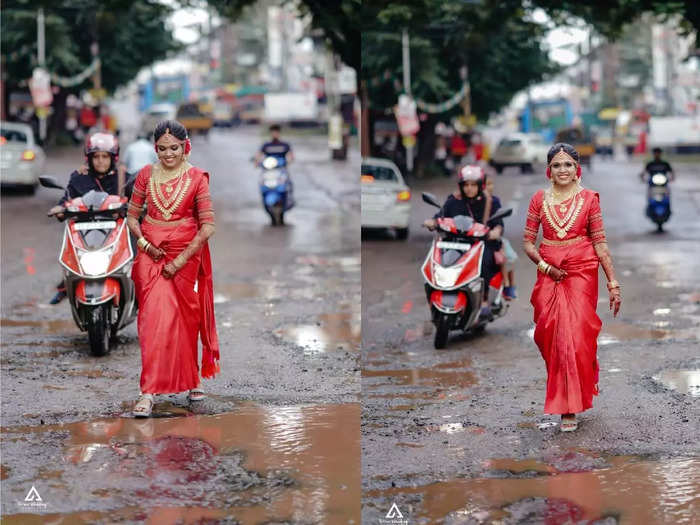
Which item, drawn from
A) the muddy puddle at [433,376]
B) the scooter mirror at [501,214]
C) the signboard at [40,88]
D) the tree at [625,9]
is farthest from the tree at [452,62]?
the muddy puddle at [433,376]

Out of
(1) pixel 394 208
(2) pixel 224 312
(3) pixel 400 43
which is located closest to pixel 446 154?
(3) pixel 400 43

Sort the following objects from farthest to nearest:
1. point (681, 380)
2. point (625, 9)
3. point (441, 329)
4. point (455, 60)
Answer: point (455, 60)
point (625, 9)
point (441, 329)
point (681, 380)

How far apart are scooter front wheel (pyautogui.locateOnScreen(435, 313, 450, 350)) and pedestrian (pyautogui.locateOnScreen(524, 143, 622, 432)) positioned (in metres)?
2.96

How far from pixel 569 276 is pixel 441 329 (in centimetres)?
320

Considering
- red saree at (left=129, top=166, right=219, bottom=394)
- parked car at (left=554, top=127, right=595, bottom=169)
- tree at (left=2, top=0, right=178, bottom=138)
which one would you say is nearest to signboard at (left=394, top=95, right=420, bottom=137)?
tree at (left=2, top=0, right=178, bottom=138)

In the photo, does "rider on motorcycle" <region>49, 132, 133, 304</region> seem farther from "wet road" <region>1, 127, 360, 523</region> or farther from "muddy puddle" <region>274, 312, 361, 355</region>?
"muddy puddle" <region>274, 312, 361, 355</region>

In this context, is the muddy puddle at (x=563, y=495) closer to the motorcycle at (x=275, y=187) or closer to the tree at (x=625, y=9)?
the tree at (x=625, y=9)

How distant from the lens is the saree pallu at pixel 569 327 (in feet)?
25.3

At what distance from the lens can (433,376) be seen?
384 inches

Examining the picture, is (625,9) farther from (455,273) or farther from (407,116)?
(407,116)

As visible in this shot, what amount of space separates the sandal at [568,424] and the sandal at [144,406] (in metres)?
2.45

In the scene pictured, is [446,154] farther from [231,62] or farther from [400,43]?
[231,62]

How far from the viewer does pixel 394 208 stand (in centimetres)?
2238
